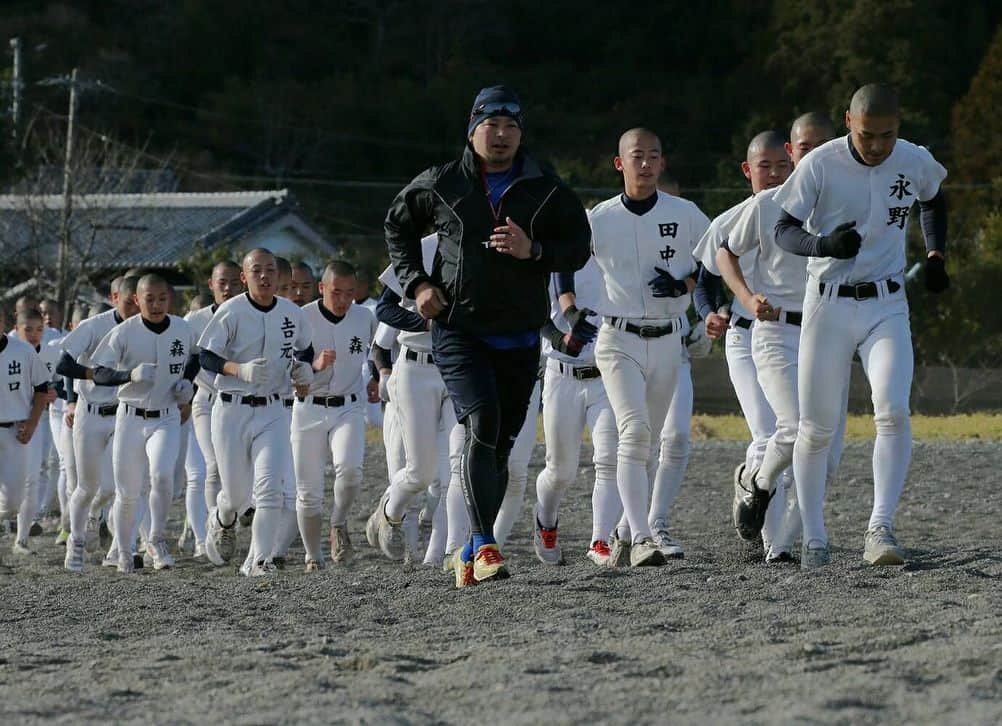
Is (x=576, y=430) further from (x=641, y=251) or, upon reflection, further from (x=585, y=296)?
(x=641, y=251)

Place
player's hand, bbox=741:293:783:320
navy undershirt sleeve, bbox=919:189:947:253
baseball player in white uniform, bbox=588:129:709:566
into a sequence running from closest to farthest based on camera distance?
navy undershirt sleeve, bbox=919:189:947:253, player's hand, bbox=741:293:783:320, baseball player in white uniform, bbox=588:129:709:566

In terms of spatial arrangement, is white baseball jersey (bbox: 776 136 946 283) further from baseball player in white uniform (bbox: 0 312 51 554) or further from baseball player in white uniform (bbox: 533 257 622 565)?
baseball player in white uniform (bbox: 0 312 51 554)

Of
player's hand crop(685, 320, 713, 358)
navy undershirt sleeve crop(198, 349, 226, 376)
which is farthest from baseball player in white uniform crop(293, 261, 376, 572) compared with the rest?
player's hand crop(685, 320, 713, 358)

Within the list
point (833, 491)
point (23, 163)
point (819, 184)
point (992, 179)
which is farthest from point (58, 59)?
point (819, 184)

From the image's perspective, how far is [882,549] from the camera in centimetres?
827

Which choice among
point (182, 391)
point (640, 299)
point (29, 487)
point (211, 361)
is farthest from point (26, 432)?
point (640, 299)

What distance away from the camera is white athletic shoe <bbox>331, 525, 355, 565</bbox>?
39.7ft

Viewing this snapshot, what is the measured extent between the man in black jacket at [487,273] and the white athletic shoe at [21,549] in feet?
22.1

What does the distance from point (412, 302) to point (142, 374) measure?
249 centimetres

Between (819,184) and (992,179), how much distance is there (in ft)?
118

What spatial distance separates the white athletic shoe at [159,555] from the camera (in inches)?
492

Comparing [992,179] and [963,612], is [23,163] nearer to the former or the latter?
[992,179]

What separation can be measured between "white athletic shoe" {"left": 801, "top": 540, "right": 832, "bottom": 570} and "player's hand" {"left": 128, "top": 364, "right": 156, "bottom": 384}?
5.31 metres

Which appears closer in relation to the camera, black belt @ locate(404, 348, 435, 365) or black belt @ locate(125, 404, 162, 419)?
black belt @ locate(404, 348, 435, 365)
